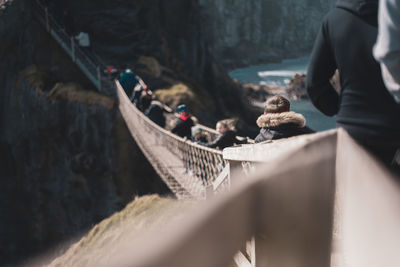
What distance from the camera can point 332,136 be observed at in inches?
38.0

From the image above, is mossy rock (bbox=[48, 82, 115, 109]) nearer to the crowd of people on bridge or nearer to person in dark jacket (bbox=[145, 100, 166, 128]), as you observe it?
person in dark jacket (bbox=[145, 100, 166, 128])

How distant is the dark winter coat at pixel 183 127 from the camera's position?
264 inches

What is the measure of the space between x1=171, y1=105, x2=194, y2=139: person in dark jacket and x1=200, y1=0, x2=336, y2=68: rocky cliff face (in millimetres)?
73063

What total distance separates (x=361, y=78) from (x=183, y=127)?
5.57 meters

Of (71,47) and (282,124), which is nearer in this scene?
(282,124)

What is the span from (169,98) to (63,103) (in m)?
3.80

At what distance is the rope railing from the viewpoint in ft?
43.9

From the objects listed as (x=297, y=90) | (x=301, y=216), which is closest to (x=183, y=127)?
(x=301, y=216)

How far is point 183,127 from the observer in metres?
6.73

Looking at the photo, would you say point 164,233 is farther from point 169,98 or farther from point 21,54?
point 21,54

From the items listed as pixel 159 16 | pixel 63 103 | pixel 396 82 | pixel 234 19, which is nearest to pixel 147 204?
pixel 396 82

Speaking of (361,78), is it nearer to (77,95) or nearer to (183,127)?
(183,127)

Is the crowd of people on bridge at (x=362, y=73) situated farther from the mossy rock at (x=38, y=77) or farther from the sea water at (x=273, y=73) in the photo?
the sea water at (x=273, y=73)

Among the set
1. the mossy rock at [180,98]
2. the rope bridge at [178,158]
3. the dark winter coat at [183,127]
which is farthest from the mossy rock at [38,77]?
the dark winter coat at [183,127]
